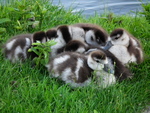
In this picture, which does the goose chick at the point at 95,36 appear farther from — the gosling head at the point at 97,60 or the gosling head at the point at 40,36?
the gosling head at the point at 97,60

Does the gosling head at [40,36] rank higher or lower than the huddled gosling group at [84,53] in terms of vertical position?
higher

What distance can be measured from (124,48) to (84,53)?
0.48 m

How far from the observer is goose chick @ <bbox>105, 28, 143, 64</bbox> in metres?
3.59

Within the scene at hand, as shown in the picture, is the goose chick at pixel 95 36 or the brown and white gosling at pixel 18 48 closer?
the brown and white gosling at pixel 18 48

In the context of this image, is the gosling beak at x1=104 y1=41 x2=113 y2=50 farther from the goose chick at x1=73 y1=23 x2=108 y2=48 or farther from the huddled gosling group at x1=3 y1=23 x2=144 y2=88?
the goose chick at x1=73 y1=23 x2=108 y2=48

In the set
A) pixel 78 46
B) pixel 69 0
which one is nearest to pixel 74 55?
pixel 78 46

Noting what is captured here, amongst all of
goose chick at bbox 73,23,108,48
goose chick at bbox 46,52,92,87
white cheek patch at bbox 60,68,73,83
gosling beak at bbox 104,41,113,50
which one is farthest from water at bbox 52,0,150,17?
white cheek patch at bbox 60,68,73,83

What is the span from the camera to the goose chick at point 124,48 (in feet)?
11.8

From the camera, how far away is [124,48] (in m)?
3.61

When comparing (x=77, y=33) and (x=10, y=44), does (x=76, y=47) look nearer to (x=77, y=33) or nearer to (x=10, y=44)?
(x=77, y=33)

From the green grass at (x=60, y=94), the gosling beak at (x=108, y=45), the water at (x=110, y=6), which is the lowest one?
the water at (x=110, y=6)

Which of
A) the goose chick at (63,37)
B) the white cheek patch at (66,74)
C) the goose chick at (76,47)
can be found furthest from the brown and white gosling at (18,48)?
the white cheek patch at (66,74)

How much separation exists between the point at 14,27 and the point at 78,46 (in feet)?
4.03

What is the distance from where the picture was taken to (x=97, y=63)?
3.06 m
